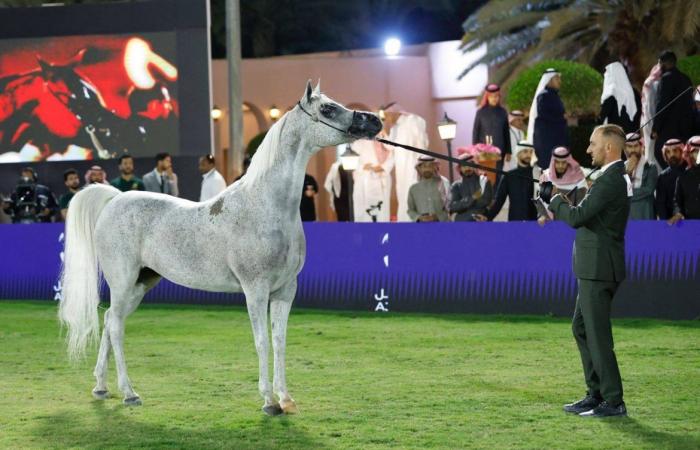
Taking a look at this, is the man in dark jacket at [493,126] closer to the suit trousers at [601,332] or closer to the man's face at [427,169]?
the man's face at [427,169]

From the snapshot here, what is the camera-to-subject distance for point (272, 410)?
31.6ft

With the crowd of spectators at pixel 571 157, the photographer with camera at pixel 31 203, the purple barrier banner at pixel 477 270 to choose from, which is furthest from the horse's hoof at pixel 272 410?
the photographer with camera at pixel 31 203

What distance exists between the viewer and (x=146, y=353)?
44.8 ft

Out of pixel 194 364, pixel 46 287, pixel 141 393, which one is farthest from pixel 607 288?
pixel 46 287

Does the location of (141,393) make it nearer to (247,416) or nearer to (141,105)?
(247,416)

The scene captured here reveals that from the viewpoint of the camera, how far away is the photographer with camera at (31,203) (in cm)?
2242

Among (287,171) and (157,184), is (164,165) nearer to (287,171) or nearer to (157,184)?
(157,184)

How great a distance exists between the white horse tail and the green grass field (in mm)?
644

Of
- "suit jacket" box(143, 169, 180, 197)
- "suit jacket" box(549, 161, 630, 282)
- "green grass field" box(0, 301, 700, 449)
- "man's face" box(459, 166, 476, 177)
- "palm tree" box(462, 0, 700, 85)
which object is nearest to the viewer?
"green grass field" box(0, 301, 700, 449)

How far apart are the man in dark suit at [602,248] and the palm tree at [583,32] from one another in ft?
56.5

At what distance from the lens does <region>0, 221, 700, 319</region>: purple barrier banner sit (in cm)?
1562

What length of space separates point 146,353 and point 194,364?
1.17m

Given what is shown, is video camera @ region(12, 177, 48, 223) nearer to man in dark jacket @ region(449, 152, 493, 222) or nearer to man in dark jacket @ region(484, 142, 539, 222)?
man in dark jacket @ region(449, 152, 493, 222)

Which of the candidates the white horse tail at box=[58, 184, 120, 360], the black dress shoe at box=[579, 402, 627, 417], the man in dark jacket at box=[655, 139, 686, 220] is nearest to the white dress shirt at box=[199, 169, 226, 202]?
the man in dark jacket at box=[655, 139, 686, 220]
